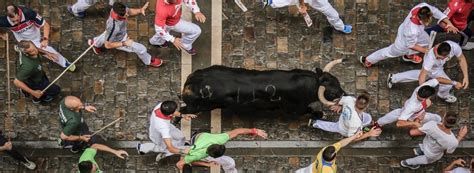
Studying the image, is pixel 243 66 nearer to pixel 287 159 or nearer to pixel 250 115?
pixel 250 115

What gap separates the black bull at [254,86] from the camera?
33.9 ft

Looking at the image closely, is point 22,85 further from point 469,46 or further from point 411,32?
point 469,46

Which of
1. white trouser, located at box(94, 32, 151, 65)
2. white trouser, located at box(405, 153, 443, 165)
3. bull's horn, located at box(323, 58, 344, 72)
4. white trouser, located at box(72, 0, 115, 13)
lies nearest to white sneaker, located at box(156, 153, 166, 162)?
white trouser, located at box(94, 32, 151, 65)

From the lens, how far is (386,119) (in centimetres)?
1127

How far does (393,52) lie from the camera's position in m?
11.4

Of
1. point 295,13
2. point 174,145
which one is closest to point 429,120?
point 295,13

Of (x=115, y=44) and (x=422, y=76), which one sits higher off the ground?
(x=115, y=44)

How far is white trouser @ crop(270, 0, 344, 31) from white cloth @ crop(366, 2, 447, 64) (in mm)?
894

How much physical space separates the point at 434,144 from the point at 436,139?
0.27m

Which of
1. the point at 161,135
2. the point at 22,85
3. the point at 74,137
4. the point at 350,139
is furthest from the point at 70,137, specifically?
the point at 350,139

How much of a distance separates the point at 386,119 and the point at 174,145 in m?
3.80

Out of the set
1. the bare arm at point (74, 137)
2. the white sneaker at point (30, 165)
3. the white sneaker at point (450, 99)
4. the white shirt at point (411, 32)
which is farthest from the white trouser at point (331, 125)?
the white sneaker at point (30, 165)

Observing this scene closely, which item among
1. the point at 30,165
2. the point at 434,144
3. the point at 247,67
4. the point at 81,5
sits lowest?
the point at 30,165

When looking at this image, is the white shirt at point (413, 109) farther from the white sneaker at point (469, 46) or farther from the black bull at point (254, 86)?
the white sneaker at point (469, 46)
